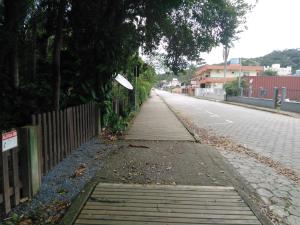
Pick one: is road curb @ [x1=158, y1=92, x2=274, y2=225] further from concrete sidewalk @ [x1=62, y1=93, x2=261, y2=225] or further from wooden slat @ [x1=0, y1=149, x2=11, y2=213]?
wooden slat @ [x1=0, y1=149, x2=11, y2=213]

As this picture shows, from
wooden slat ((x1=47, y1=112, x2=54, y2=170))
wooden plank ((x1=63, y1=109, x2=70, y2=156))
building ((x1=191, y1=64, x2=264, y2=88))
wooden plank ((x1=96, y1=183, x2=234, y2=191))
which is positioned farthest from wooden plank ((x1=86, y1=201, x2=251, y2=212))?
building ((x1=191, y1=64, x2=264, y2=88))

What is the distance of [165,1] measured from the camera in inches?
319

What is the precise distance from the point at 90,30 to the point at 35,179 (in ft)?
17.8

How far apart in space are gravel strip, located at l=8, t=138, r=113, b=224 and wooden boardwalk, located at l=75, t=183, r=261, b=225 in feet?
1.13

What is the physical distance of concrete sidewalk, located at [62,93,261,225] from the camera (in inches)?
150

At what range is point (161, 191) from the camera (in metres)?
4.68

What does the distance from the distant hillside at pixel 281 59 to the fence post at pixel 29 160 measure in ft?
282

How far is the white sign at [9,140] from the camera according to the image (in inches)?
148

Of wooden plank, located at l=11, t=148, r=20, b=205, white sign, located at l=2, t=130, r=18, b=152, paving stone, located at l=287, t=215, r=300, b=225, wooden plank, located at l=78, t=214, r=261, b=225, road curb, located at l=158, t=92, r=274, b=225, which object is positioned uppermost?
white sign, located at l=2, t=130, r=18, b=152

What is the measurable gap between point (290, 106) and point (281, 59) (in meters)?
75.5

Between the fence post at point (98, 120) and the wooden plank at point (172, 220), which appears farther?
the fence post at point (98, 120)

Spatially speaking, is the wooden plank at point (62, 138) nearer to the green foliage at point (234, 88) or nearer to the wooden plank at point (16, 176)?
the wooden plank at point (16, 176)

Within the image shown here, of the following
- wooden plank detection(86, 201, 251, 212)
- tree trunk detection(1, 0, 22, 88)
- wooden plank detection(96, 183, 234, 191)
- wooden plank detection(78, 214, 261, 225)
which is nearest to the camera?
wooden plank detection(78, 214, 261, 225)

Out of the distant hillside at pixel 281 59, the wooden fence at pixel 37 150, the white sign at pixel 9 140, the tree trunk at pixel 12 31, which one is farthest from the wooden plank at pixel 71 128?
the distant hillside at pixel 281 59
